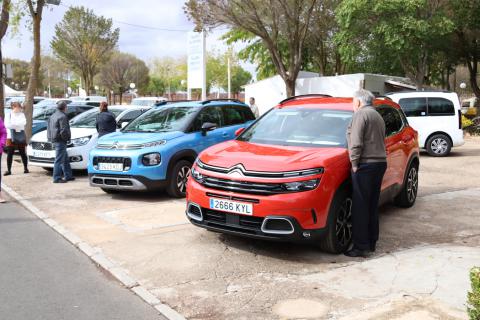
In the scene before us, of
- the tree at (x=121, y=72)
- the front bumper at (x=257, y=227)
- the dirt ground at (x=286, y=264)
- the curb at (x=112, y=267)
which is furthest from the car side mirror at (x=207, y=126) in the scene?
the tree at (x=121, y=72)

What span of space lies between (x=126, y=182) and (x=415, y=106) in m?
10.0

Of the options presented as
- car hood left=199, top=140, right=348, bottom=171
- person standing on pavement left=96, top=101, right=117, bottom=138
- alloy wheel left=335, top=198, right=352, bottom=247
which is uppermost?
person standing on pavement left=96, top=101, right=117, bottom=138

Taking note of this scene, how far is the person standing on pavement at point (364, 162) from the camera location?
5570 millimetres

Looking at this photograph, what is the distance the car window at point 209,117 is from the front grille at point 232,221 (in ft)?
12.8

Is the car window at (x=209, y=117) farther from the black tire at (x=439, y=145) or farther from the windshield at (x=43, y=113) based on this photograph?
the windshield at (x=43, y=113)

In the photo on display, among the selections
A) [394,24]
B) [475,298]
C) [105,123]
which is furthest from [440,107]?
[475,298]

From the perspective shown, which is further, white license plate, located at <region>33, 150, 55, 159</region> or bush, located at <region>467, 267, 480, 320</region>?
white license plate, located at <region>33, 150, 55, 159</region>

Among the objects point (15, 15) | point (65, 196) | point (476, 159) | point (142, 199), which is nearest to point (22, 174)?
point (65, 196)

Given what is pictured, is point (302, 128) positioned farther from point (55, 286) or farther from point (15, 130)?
point (15, 130)

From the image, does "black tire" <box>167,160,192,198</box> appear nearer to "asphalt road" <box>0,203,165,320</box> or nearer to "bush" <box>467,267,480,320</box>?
"asphalt road" <box>0,203,165,320</box>

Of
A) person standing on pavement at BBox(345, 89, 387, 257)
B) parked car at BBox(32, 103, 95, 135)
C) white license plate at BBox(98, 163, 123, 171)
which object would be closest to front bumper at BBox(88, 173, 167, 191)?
white license plate at BBox(98, 163, 123, 171)

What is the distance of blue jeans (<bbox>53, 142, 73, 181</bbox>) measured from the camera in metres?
10.8

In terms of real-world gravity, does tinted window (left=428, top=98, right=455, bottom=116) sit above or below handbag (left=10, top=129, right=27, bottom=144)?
above

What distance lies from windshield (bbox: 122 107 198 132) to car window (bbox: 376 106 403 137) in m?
3.63
